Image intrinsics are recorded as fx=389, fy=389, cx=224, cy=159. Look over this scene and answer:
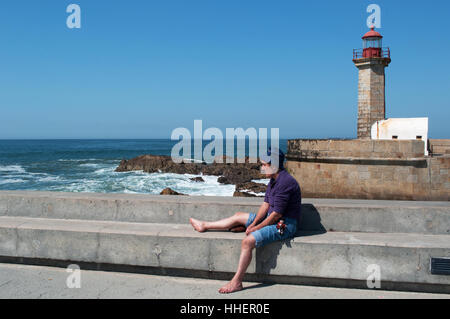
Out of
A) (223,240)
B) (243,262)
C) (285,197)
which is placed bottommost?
(243,262)

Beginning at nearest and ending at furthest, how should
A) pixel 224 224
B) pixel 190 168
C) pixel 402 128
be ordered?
pixel 224 224
pixel 402 128
pixel 190 168

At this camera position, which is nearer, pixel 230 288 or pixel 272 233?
pixel 230 288

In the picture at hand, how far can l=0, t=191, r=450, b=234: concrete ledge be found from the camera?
3986 millimetres

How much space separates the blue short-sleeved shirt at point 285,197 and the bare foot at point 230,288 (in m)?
0.74

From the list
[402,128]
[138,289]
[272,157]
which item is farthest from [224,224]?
[402,128]

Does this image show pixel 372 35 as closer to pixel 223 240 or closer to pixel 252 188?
pixel 252 188

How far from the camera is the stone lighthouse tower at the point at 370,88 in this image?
22.9m

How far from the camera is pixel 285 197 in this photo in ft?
11.9

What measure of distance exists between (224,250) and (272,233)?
1.65 feet

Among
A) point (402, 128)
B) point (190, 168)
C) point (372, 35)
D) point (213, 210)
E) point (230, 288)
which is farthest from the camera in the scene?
point (190, 168)

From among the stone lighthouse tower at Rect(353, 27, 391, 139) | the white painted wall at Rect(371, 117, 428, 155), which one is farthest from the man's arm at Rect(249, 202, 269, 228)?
the stone lighthouse tower at Rect(353, 27, 391, 139)
